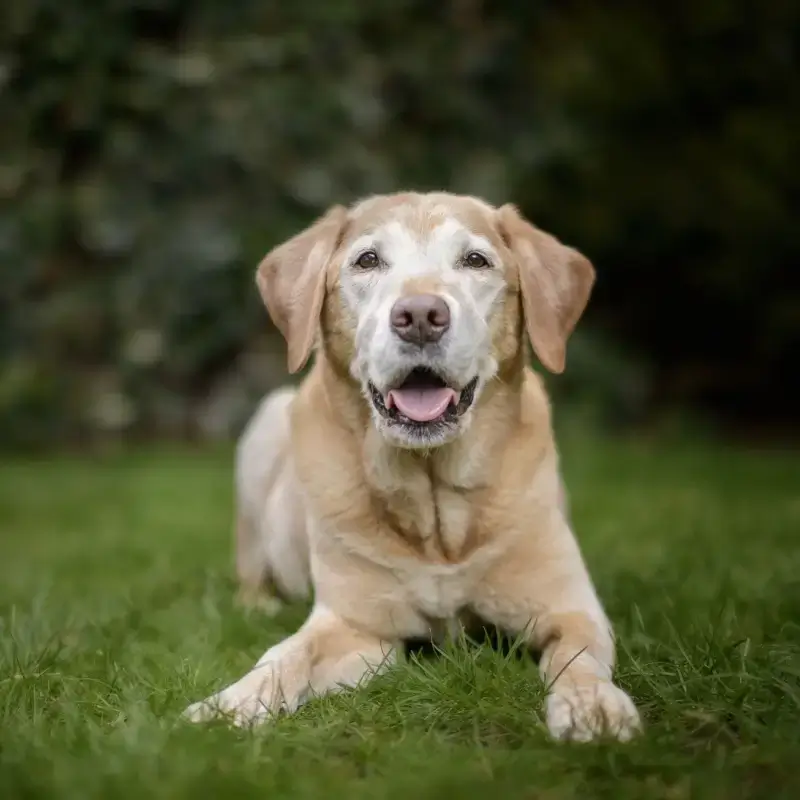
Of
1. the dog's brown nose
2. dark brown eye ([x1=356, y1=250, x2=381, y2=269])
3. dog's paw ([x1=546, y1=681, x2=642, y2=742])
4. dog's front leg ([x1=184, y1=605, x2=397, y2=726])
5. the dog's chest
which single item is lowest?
dog's front leg ([x1=184, y1=605, x2=397, y2=726])

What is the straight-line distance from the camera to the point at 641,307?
11.2m

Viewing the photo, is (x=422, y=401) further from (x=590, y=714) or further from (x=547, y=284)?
(x=590, y=714)

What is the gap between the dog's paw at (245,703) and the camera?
242 cm

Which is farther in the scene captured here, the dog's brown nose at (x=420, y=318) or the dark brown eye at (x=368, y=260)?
the dark brown eye at (x=368, y=260)

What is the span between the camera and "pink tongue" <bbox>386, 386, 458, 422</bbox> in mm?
2852

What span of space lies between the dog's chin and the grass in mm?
557

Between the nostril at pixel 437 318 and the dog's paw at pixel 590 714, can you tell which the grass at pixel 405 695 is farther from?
the nostril at pixel 437 318

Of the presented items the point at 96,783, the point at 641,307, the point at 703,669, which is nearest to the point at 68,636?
the point at 96,783

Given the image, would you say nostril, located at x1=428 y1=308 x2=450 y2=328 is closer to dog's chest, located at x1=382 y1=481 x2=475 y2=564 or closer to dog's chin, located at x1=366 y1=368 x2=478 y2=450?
dog's chin, located at x1=366 y1=368 x2=478 y2=450

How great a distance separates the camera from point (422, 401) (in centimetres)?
287

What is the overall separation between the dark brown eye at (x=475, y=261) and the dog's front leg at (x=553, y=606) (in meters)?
→ 0.75

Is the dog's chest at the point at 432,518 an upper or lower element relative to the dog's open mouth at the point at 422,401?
lower

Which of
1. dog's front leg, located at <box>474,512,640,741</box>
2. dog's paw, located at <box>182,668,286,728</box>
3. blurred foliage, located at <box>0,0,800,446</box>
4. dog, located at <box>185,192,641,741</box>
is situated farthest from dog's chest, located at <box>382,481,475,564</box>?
blurred foliage, located at <box>0,0,800,446</box>

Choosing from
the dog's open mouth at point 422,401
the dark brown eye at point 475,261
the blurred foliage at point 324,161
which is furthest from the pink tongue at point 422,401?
the blurred foliage at point 324,161
